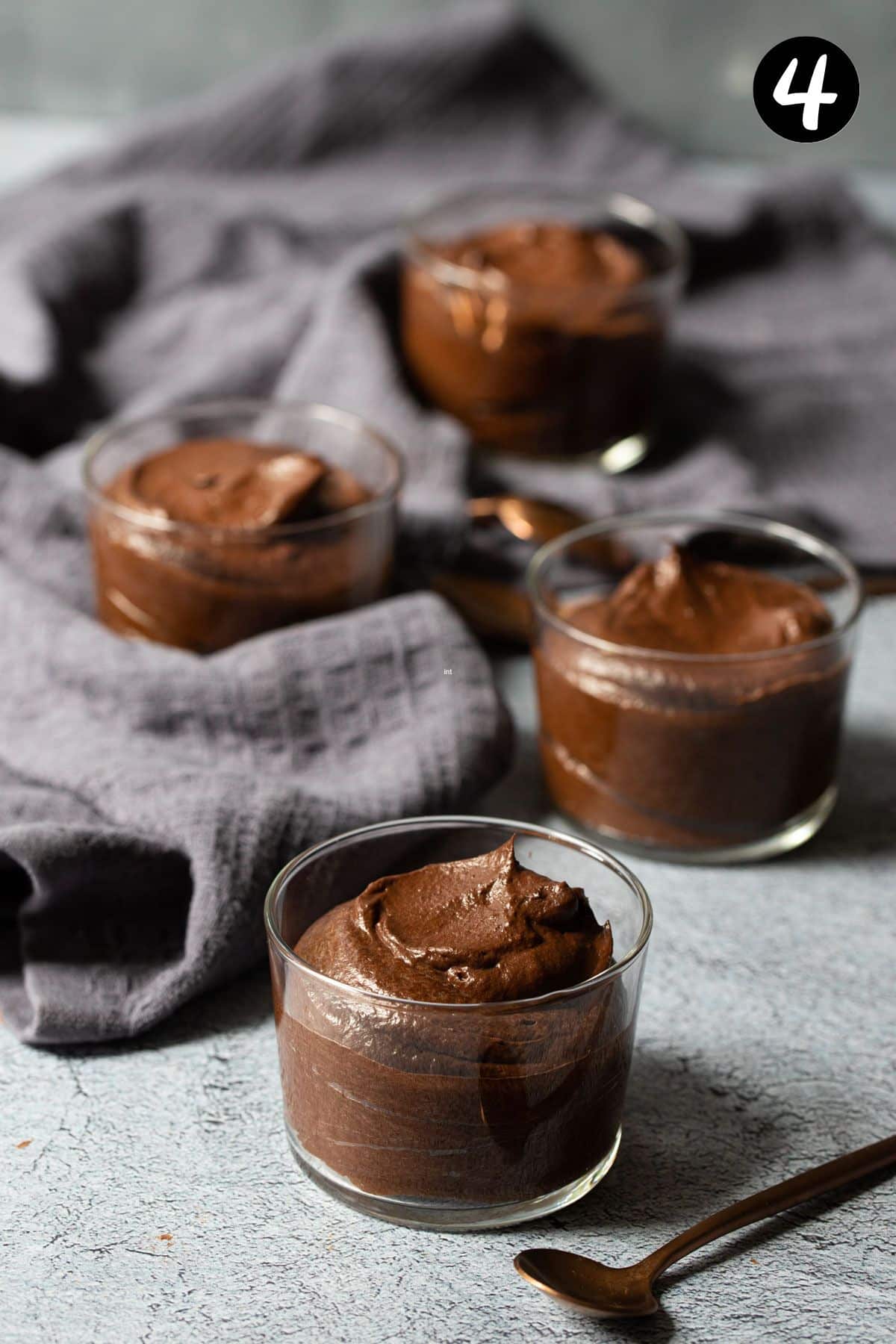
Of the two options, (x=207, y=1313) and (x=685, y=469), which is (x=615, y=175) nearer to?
(x=685, y=469)

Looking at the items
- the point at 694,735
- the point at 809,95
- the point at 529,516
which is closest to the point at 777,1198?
the point at 694,735

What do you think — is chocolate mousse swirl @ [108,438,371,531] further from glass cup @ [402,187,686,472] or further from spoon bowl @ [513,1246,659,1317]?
spoon bowl @ [513,1246,659,1317]

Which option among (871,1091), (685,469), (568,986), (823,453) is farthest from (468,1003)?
(823,453)

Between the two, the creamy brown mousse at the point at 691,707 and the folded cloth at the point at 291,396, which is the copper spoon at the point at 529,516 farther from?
the creamy brown mousse at the point at 691,707

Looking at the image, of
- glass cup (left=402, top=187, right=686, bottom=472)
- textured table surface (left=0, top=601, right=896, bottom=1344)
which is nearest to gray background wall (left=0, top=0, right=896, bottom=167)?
glass cup (left=402, top=187, right=686, bottom=472)

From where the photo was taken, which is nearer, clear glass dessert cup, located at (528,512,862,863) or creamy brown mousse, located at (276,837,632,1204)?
creamy brown mousse, located at (276,837,632,1204)

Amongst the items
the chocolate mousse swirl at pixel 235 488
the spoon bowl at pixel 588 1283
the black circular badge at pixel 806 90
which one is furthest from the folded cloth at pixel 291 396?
the black circular badge at pixel 806 90
